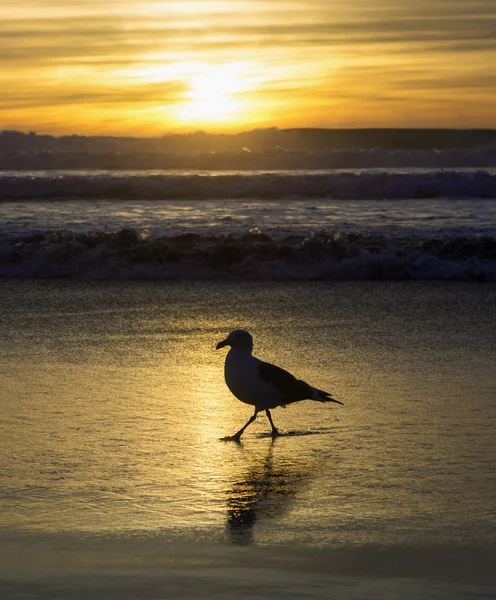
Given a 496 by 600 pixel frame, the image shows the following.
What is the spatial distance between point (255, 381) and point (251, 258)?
312 inches

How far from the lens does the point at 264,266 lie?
1316cm

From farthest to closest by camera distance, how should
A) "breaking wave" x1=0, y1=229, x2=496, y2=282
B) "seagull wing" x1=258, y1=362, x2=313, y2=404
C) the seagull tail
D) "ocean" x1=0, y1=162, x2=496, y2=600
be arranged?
"breaking wave" x1=0, y1=229, x2=496, y2=282 < the seagull tail < "seagull wing" x1=258, y1=362, x2=313, y2=404 < "ocean" x1=0, y1=162, x2=496, y2=600

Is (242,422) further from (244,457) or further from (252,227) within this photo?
(252,227)

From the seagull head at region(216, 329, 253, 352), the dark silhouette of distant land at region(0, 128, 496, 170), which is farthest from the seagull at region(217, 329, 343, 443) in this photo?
the dark silhouette of distant land at region(0, 128, 496, 170)

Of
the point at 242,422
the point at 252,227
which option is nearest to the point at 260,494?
the point at 242,422

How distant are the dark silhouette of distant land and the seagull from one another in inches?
1171

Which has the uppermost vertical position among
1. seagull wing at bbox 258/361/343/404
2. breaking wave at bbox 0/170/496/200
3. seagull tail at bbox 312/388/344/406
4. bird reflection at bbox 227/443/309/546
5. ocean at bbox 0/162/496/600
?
breaking wave at bbox 0/170/496/200

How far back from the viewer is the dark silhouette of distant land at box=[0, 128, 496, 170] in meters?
35.9

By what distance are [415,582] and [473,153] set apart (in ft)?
127

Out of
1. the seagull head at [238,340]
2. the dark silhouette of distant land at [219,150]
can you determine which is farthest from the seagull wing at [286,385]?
the dark silhouette of distant land at [219,150]

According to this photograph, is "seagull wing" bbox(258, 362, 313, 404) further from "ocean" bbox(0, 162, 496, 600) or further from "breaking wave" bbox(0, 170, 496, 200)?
"breaking wave" bbox(0, 170, 496, 200)

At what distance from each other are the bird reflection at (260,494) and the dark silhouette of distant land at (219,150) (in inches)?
1204

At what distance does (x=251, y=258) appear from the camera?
43.7 ft

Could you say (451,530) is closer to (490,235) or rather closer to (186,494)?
(186,494)
